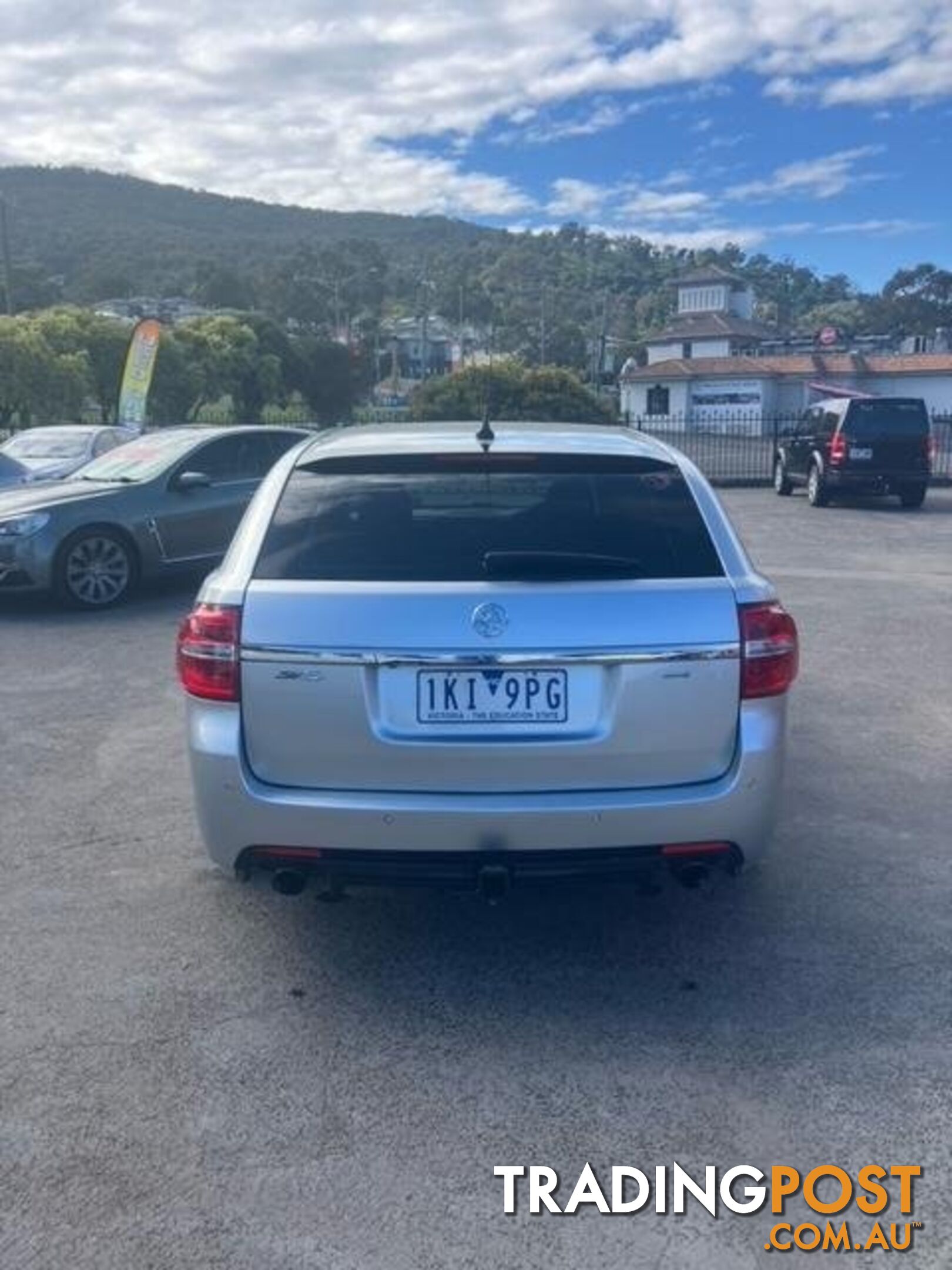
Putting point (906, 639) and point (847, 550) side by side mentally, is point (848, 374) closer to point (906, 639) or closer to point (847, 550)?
point (847, 550)

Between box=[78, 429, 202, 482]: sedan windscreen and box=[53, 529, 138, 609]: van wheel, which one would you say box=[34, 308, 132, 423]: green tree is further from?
box=[53, 529, 138, 609]: van wheel

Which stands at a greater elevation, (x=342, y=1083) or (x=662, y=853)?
(x=662, y=853)

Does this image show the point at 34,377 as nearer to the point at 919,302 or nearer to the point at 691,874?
the point at 691,874

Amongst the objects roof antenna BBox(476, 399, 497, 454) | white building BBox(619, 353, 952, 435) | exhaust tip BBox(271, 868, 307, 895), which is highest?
roof antenna BBox(476, 399, 497, 454)

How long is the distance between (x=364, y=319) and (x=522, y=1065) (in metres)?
74.4

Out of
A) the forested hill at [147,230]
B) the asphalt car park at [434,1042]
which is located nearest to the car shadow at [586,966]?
the asphalt car park at [434,1042]

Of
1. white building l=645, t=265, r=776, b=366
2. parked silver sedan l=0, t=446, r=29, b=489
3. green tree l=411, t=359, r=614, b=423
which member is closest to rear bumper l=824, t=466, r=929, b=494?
green tree l=411, t=359, r=614, b=423

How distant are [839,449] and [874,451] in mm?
559

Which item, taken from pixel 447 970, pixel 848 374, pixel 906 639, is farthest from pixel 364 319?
pixel 447 970

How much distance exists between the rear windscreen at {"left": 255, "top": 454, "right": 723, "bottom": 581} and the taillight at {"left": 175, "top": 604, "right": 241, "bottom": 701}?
186 millimetres

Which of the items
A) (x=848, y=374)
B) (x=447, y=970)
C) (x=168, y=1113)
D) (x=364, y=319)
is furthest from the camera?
(x=364, y=319)

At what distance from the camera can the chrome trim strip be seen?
3.47m

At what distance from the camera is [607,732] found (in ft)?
11.5

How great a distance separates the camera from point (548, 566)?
3625 millimetres
